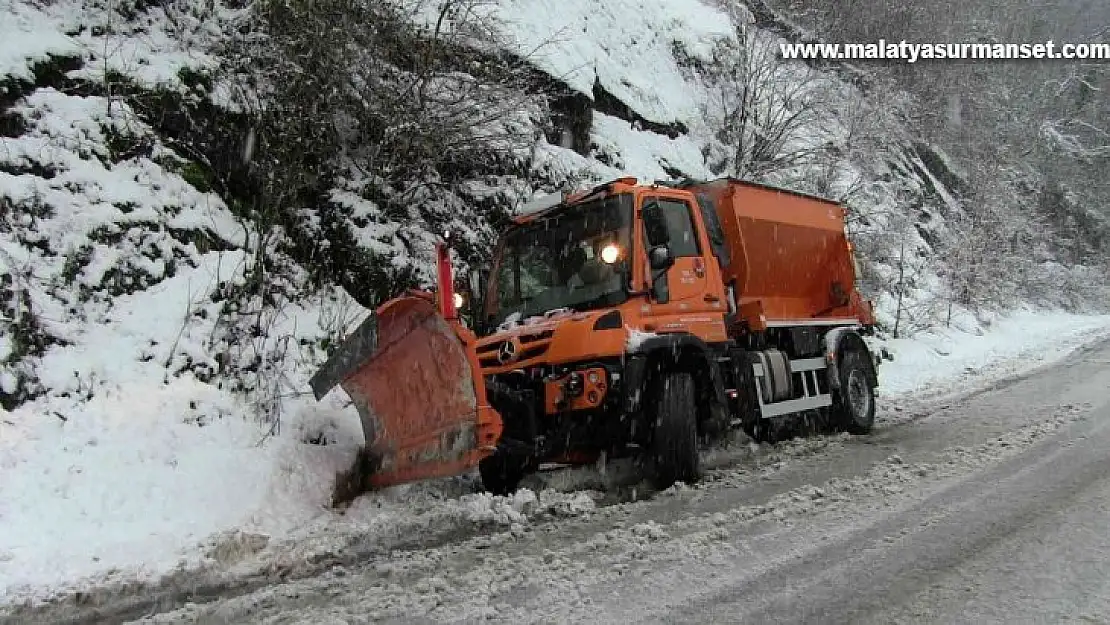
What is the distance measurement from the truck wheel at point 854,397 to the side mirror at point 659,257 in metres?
3.65

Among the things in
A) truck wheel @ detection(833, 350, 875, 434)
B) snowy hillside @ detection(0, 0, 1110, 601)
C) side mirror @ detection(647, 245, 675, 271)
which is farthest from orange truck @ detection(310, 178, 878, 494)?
truck wheel @ detection(833, 350, 875, 434)

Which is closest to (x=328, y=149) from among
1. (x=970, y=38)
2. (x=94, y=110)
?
(x=94, y=110)

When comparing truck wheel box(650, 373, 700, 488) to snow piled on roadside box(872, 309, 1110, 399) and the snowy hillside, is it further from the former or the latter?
snow piled on roadside box(872, 309, 1110, 399)

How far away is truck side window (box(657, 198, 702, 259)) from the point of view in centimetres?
622

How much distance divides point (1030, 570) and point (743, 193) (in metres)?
4.65

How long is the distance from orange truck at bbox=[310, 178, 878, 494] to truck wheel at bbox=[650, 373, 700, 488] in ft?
0.04

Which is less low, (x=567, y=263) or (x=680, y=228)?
(x=680, y=228)

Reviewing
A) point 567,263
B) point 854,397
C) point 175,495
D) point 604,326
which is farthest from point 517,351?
point 854,397

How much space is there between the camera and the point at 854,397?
8.57 m

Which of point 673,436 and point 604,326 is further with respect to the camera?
point 673,436

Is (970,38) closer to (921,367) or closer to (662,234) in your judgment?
(921,367)

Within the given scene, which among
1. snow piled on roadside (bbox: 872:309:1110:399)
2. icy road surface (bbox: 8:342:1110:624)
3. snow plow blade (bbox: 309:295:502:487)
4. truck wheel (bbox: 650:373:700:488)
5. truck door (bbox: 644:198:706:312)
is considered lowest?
snow piled on roadside (bbox: 872:309:1110:399)

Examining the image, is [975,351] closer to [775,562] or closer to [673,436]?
[673,436]

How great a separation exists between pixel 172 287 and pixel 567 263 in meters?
3.66
